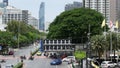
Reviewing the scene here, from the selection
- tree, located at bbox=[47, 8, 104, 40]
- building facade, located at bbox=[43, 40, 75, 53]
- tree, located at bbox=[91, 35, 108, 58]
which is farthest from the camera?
tree, located at bbox=[47, 8, 104, 40]

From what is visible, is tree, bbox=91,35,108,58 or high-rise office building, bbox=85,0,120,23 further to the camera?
high-rise office building, bbox=85,0,120,23

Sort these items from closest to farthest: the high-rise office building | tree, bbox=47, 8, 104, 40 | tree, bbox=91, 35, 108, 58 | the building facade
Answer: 1. tree, bbox=91, 35, 108, 58
2. the building facade
3. tree, bbox=47, 8, 104, 40
4. the high-rise office building

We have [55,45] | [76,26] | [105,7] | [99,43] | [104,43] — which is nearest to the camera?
[99,43]

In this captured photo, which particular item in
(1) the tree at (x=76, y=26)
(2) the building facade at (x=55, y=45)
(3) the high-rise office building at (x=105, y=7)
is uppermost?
(3) the high-rise office building at (x=105, y=7)

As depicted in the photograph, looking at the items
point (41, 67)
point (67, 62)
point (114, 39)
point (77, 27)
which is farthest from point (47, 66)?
point (77, 27)

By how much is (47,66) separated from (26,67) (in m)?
4.15

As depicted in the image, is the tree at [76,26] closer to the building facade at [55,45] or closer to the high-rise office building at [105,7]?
the building facade at [55,45]

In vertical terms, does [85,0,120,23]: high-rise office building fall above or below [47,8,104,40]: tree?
above

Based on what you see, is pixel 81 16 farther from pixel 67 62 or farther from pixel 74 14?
pixel 67 62

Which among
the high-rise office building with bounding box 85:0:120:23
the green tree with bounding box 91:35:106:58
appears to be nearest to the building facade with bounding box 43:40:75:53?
the green tree with bounding box 91:35:106:58

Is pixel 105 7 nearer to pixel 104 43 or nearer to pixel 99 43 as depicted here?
pixel 104 43

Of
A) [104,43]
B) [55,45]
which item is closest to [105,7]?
[55,45]

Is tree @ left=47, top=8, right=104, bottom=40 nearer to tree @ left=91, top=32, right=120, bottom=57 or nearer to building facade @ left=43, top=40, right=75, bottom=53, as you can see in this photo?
building facade @ left=43, top=40, right=75, bottom=53

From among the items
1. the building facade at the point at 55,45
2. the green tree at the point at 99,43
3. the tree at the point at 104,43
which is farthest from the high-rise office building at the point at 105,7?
→ the green tree at the point at 99,43
